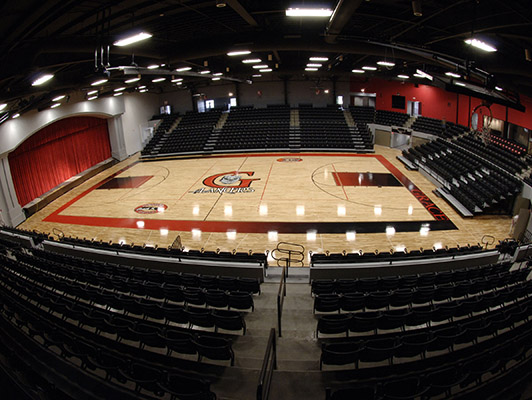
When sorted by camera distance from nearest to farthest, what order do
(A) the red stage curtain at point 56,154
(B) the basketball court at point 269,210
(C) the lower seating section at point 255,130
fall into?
1. (B) the basketball court at point 269,210
2. (A) the red stage curtain at point 56,154
3. (C) the lower seating section at point 255,130

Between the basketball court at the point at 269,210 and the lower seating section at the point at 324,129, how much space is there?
4308 millimetres

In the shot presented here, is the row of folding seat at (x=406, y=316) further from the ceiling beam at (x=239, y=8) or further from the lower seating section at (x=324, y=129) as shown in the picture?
the lower seating section at (x=324, y=129)

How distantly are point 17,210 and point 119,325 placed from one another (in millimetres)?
14771

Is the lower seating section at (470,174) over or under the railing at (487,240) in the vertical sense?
over

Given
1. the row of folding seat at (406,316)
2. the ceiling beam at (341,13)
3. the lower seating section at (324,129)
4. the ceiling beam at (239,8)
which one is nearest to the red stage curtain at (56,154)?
the ceiling beam at (239,8)

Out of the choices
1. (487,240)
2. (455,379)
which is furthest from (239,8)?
(487,240)

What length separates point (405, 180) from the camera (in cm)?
2047

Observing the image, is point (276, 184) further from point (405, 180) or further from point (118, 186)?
point (118, 186)

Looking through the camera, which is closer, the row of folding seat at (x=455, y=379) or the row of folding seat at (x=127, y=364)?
the row of folding seat at (x=455, y=379)

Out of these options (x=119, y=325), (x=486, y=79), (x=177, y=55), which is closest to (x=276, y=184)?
(x=177, y=55)

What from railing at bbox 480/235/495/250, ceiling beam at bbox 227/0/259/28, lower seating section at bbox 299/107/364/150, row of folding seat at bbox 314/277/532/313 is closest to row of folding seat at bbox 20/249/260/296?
row of folding seat at bbox 314/277/532/313

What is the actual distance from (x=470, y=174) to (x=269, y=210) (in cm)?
1116

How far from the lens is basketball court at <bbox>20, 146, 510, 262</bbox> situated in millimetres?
13367

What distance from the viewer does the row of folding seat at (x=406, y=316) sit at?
20.0 feet
